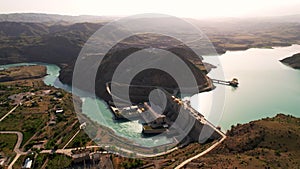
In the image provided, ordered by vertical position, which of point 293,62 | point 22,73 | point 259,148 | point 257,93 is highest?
point 293,62

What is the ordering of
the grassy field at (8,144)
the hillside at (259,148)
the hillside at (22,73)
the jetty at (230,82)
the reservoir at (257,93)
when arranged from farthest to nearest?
the hillside at (22,73), the jetty at (230,82), the reservoir at (257,93), the grassy field at (8,144), the hillside at (259,148)

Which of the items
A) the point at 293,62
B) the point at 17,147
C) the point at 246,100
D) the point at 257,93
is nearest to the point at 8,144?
the point at 17,147

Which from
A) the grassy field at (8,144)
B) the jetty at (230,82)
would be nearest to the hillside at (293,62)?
the jetty at (230,82)

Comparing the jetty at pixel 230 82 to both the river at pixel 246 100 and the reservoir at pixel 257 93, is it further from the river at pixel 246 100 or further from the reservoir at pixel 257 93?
the river at pixel 246 100

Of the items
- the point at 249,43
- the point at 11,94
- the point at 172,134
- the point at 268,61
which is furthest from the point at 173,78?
the point at 249,43

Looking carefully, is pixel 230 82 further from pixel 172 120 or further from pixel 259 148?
pixel 259 148

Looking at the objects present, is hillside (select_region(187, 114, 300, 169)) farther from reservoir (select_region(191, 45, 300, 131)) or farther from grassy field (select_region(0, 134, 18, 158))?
grassy field (select_region(0, 134, 18, 158))

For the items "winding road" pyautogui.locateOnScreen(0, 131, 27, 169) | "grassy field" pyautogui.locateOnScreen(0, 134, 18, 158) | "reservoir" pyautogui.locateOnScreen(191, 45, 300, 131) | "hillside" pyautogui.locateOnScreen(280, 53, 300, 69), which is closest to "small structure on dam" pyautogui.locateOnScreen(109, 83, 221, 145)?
"reservoir" pyautogui.locateOnScreen(191, 45, 300, 131)
